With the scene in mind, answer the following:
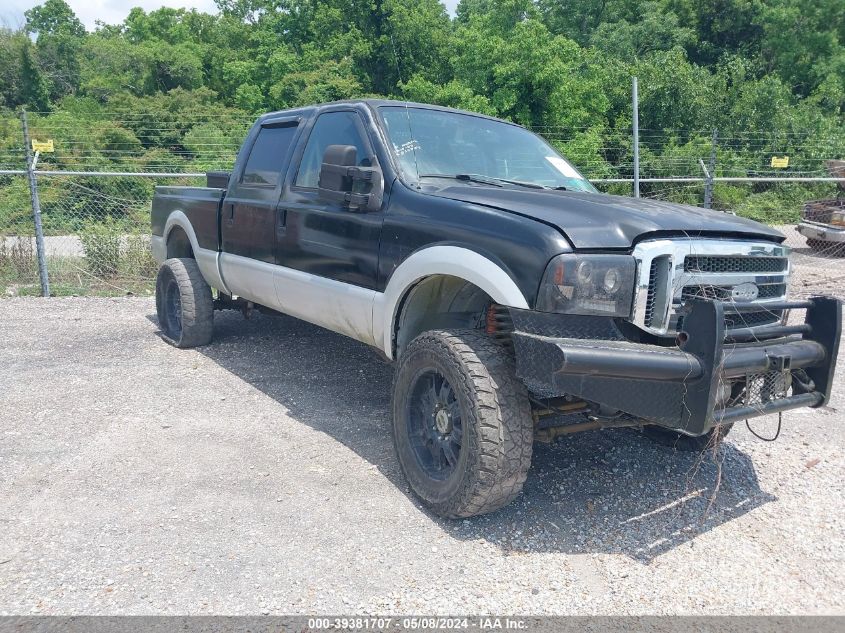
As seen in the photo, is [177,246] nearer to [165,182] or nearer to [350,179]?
[350,179]

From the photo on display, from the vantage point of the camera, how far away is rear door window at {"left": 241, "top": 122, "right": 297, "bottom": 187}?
5.17m

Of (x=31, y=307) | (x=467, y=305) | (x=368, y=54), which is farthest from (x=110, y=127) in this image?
(x=467, y=305)

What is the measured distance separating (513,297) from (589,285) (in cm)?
34

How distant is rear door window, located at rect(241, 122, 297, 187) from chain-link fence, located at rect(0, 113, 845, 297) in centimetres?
411

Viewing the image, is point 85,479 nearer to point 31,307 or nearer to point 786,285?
point 786,285

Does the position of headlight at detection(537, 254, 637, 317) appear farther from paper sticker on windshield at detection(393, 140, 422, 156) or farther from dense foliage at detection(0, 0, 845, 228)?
dense foliage at detection(0, 0, 845, 228)

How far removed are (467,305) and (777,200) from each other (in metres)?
17.3

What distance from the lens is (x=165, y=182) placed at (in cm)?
1730

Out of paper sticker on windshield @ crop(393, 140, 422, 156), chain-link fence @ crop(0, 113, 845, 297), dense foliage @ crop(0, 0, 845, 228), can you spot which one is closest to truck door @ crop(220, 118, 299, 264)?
paper sticker on windshield @ crop(393, 140, 422, 156)

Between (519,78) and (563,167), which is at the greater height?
(519,78)

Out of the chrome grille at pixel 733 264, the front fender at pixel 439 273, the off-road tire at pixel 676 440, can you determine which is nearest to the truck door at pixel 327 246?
the front fender at pixel 439 273

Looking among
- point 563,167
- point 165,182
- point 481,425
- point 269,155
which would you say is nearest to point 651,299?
point 481,425

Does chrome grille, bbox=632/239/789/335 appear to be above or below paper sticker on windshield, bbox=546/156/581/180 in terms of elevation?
below

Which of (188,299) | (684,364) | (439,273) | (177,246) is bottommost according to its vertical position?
(188,299)
